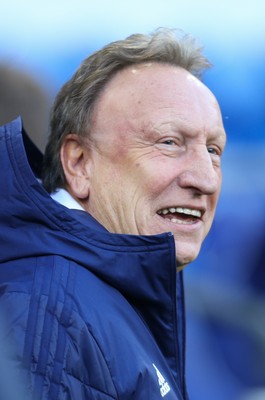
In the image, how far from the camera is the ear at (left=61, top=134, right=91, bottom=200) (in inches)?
83.8

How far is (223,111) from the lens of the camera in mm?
3398

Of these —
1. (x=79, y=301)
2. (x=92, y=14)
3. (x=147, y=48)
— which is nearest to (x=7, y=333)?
(x=79, y=301)

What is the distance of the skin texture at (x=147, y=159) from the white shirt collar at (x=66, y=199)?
18mm

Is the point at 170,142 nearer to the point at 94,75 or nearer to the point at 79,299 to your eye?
the point at 94,75

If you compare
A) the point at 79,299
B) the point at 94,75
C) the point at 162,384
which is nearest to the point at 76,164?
the point at 94,75

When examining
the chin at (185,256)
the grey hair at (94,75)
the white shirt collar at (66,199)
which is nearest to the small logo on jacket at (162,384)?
the chin at (185,256)

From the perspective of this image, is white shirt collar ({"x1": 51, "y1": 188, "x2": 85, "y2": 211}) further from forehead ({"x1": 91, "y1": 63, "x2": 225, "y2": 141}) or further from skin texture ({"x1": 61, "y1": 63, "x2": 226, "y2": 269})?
forehead ({"x1": 91, "y1": 63, "x2": 225, "y2": 141})

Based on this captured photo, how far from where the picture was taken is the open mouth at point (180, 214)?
7.06ft

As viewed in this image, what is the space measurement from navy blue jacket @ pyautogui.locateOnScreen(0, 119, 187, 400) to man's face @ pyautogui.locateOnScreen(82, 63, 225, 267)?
0.47 feet

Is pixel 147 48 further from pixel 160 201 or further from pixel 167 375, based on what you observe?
pixel 167 375

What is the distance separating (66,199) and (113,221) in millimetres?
138

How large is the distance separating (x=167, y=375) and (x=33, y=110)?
1.61 m

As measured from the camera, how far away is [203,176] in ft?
7.04

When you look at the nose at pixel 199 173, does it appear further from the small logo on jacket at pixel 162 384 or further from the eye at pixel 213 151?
the small logo on jacket at pixel 162 384
